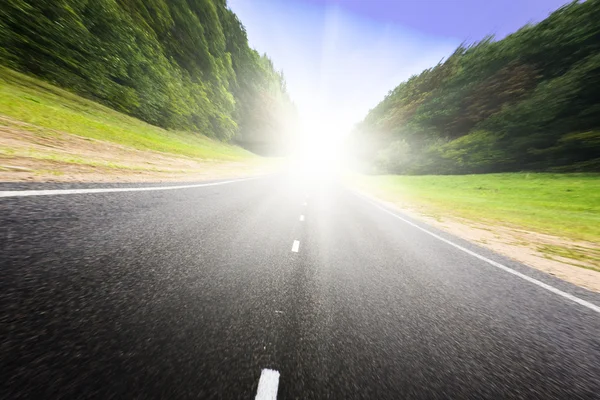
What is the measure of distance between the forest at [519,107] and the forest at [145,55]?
94.0 feet

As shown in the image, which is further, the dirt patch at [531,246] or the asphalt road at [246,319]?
the dirt patch at [531,246]

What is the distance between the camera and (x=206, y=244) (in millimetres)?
3484

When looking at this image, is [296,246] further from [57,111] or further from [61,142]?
[57,111]

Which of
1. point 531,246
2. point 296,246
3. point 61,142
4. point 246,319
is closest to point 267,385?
point 246,319

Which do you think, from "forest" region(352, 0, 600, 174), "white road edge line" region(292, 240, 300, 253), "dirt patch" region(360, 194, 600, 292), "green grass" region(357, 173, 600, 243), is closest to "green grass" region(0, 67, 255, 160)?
"white road edge line" region(292, 240, 300, 253)

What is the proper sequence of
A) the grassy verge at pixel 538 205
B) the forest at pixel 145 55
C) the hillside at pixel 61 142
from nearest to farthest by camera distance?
the hillside at pixel 61 142 → the grassy verge at pixel 538 205 → the forest at pixel 145 55

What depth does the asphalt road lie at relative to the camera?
1382 mm

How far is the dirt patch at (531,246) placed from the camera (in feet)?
14.2

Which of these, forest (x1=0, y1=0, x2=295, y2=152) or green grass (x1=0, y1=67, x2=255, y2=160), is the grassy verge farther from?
forest (x1=0, y1=0, x2=295, y2=152)

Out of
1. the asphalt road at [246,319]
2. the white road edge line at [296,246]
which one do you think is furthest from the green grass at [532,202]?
the white road edge line at [296,246]

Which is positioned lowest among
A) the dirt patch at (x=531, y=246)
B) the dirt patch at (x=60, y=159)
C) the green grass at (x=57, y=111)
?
the dirt patch at (x=531, y=246)

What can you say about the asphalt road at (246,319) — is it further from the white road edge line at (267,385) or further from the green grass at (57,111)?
the green grass at (57,111)

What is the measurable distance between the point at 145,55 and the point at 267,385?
76.4ft

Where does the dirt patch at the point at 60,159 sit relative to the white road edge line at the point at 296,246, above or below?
above
